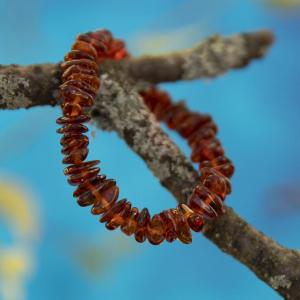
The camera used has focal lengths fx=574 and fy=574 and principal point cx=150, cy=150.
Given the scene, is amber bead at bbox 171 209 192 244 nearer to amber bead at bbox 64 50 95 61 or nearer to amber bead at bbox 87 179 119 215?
amber bead at bbox 87 179 119 215

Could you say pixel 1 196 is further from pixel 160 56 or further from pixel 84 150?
pixel 84 150

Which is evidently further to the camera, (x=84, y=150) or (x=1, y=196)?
(x=1, y=196)

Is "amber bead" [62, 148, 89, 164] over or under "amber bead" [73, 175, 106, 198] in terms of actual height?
over

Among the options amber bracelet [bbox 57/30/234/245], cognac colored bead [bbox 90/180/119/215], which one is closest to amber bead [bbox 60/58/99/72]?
amber bracelet [bbox 57/30/234/245]

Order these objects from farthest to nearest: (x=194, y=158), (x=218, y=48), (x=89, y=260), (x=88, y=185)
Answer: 1. (x=89, y=260)
2. (x=218, y=48)
3. (x=194, y=158)
4. (x=88, y=185)

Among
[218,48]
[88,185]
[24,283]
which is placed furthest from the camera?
[24,283]

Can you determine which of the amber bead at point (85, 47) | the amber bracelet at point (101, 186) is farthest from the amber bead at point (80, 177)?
the amber bead at point (85, 47)

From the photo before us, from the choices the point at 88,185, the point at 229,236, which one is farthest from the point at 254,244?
the point at 88,185
